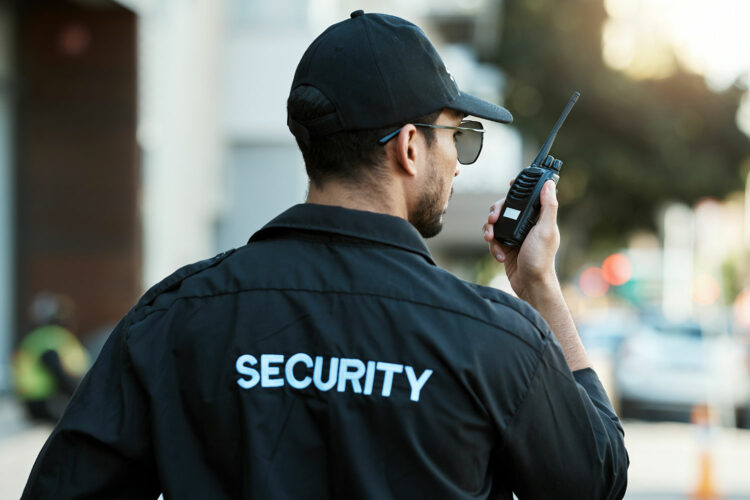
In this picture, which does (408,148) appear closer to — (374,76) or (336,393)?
(374,76)

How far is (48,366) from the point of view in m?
10.5

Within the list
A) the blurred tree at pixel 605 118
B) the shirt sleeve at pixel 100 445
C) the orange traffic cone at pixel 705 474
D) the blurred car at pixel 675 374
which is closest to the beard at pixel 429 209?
the shirt sleeve at pixel 100 445

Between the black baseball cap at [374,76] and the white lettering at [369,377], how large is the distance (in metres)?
0.39

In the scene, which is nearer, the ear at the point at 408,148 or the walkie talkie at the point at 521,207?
the ear at the point at 408,148

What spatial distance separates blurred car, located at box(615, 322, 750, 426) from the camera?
1521 centimetres

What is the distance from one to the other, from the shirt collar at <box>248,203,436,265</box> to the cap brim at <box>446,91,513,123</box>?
228 millimetres

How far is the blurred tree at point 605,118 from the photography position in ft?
76.1

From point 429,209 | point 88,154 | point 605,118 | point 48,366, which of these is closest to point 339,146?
point 429,209

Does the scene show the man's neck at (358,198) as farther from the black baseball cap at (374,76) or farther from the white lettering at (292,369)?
the white lettering at (292,369)

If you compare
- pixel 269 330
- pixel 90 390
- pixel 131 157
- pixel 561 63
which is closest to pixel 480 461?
pixel 269 330

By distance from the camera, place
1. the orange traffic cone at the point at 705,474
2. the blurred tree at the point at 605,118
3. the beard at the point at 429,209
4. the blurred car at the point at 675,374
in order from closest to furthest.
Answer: the beard at the point at 429,209 → the orange traffic cone at the point at 705,474 → the blurred car at the point at 675,374 → the blurred tree at the point at 605,118

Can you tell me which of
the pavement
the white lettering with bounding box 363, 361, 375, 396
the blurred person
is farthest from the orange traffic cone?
the white lettering with bounding box 363, 361, 375, 396

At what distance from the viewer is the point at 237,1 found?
15984 millimetres

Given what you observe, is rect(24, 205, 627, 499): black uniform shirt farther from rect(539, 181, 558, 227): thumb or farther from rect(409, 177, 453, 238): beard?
rect(539, 181, 558, 227): thumb
